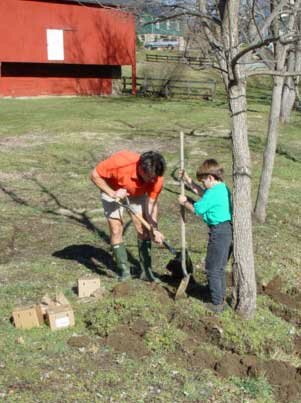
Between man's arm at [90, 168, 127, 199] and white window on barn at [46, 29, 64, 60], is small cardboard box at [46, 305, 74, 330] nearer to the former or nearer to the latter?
man's arm at [90, 168, 127, 199]

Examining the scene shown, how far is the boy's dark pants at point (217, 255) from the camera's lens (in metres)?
5.40

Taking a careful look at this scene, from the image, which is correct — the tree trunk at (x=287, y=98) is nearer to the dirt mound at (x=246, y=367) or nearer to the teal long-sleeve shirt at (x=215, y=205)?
the teal long-sleeve shirt at (x=215, y=205)

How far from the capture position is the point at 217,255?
17.7 feet

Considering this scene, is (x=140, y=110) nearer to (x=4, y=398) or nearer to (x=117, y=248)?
(x=117, y=248)

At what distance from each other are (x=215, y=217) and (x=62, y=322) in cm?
159

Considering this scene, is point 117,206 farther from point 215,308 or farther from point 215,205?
point 215,308

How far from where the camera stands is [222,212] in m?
5.38

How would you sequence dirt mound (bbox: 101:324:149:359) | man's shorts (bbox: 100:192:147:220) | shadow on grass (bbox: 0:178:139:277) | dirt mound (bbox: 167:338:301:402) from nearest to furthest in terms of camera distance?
dirt mound (bbox: 167:338:301:402) → dirt mound (bbox: 101:324:149:359) → man's shorts (bbox: 100:192:147:220) → shadow on grass (bbox: 0:178:139:277)

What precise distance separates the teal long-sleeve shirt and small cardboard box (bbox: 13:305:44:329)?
161cm

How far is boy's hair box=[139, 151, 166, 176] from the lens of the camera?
549cm

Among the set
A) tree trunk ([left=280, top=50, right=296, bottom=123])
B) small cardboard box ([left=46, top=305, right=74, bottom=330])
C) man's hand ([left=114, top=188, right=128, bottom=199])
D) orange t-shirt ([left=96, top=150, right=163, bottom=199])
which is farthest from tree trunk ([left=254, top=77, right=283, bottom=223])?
tree trunk ([left=280, top=50, right=296, bottom=123])

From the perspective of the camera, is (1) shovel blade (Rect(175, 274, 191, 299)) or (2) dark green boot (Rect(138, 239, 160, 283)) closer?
(1) shovel blade (Rect(175, 274, 191, 299))

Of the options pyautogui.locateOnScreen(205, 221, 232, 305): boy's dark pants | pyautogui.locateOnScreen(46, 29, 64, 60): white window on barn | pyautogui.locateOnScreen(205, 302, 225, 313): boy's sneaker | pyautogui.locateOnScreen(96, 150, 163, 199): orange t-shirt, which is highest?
pyautogui.locateOnScreen(46, 29, 64, 60): white window on barn

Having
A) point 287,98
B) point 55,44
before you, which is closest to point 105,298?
point 287,98
